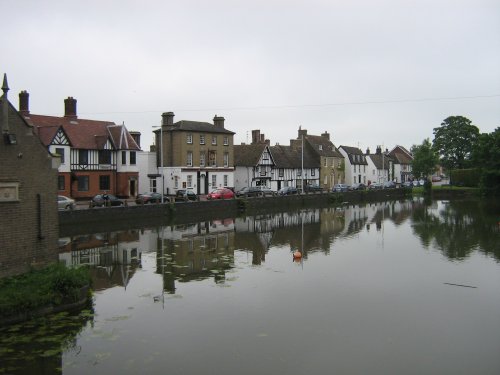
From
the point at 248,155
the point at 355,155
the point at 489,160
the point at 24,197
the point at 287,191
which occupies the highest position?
the point at 355,155

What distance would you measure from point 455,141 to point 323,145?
26.5m

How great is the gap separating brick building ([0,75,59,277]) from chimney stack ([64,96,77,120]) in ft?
128

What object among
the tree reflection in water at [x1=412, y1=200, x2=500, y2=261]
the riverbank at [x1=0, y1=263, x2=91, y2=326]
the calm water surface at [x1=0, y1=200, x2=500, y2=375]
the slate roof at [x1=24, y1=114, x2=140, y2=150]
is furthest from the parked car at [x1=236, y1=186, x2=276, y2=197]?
the riverbank at [x1=0, y1=263, x2=91, y2=326]

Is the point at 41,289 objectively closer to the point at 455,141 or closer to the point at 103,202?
the point at 103,202

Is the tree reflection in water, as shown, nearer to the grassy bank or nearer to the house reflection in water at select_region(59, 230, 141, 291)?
the house reflection in water at select_region(59, 230, 141, 291)

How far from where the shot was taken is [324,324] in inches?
585

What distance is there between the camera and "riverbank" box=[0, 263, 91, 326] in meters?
13.2

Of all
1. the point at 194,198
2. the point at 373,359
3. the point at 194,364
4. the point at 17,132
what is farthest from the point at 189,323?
the point at 194,198

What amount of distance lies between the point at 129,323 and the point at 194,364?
3.63 meters

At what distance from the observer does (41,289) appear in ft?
46.2

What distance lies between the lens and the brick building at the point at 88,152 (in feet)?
156

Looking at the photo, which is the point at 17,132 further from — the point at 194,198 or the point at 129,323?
the point at 194,198

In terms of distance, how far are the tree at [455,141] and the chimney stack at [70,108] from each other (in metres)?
69.2

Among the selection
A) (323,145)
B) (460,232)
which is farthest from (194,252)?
(323,145)
